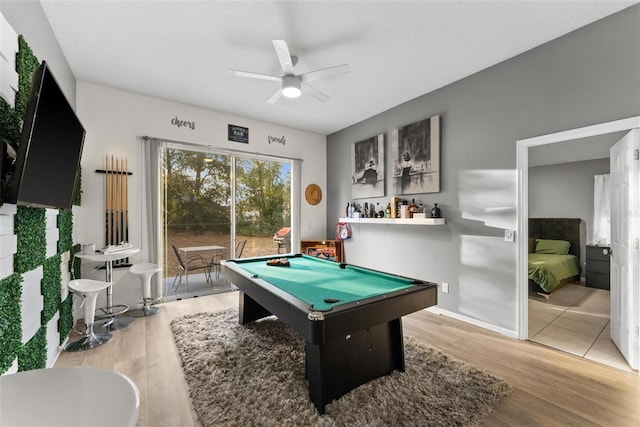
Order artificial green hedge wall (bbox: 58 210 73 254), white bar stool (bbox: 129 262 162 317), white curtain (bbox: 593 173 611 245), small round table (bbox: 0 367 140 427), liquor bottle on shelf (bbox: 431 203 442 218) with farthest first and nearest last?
white curtain (bbox: 593 173 611 245), liquor bottle on shelf (bbox: 431 203 442 218), white bar stool (bbox: 129 262 162 317), artificial green hedge wall (bbox: 58 210 73 254), small round table (bbox: 0 367 140 427)

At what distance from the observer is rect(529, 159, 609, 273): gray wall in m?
5.30

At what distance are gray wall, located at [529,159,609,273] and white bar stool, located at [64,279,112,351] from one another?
297 inches

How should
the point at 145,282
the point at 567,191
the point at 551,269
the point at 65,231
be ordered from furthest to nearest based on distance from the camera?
1. the point at 567,191
2. the point at 551,269
3. the point at 145,282
4. the point at 65,231

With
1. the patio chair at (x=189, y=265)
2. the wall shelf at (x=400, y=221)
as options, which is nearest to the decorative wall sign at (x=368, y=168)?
the wall shelf at (x=400, y=221)

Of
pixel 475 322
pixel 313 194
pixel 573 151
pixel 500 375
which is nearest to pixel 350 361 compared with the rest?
pixel 500 375

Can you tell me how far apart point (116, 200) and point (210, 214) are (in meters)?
1.26

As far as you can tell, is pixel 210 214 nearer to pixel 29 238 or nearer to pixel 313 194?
pixel 313 194

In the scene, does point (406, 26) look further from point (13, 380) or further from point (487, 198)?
point (13, 380)

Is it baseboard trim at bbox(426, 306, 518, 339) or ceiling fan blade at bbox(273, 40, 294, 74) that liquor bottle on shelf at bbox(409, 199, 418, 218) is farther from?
ceiling fan blade at bbox(273, 40, 294, 74)

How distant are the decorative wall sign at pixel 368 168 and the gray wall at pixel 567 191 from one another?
3861 millimetres

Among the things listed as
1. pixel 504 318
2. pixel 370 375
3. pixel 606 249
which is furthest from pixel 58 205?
pixel 606 249

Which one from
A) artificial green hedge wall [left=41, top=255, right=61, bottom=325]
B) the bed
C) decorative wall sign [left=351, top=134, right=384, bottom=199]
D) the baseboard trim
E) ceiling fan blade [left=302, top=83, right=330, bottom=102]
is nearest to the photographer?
artificial green hedge wall [left=41, top=255, right=61, bottom=325]

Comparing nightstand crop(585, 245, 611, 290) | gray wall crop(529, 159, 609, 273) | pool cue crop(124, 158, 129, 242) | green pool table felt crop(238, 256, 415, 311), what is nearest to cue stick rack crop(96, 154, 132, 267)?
pool cue crop(124, 158, 129, 242)

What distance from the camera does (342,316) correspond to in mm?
1692
